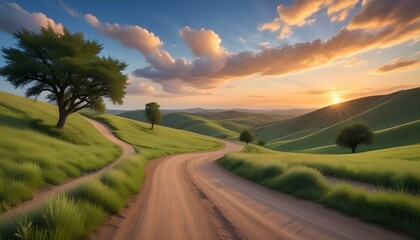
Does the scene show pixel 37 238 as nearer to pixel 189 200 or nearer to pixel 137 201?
pixel 137 201

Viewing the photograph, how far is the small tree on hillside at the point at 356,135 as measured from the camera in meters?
55.9

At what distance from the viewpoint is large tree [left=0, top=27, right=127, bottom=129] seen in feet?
104

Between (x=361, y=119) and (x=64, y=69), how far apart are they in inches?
4577

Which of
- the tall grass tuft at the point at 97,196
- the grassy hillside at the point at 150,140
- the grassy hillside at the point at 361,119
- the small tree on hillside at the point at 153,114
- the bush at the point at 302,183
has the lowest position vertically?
the grassy hillside at the point at 150,140

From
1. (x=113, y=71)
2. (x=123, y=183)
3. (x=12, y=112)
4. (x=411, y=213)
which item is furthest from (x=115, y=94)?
(x=411, y=213)

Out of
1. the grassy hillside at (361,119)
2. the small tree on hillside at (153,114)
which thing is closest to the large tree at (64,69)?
the small tree on hillside at (153,114)

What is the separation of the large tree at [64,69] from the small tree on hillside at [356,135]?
47286mm

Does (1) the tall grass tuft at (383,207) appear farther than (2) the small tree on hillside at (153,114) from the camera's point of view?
No

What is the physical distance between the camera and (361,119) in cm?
11300

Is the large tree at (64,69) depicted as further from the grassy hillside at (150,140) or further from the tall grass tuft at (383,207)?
the tall grass tuft at (383,207)

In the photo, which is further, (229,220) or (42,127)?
(42,127)

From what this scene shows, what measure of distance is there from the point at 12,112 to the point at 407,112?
123 metres

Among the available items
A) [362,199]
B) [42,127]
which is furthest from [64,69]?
[362,199]

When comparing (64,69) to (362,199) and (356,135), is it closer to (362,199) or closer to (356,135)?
(362,199)
